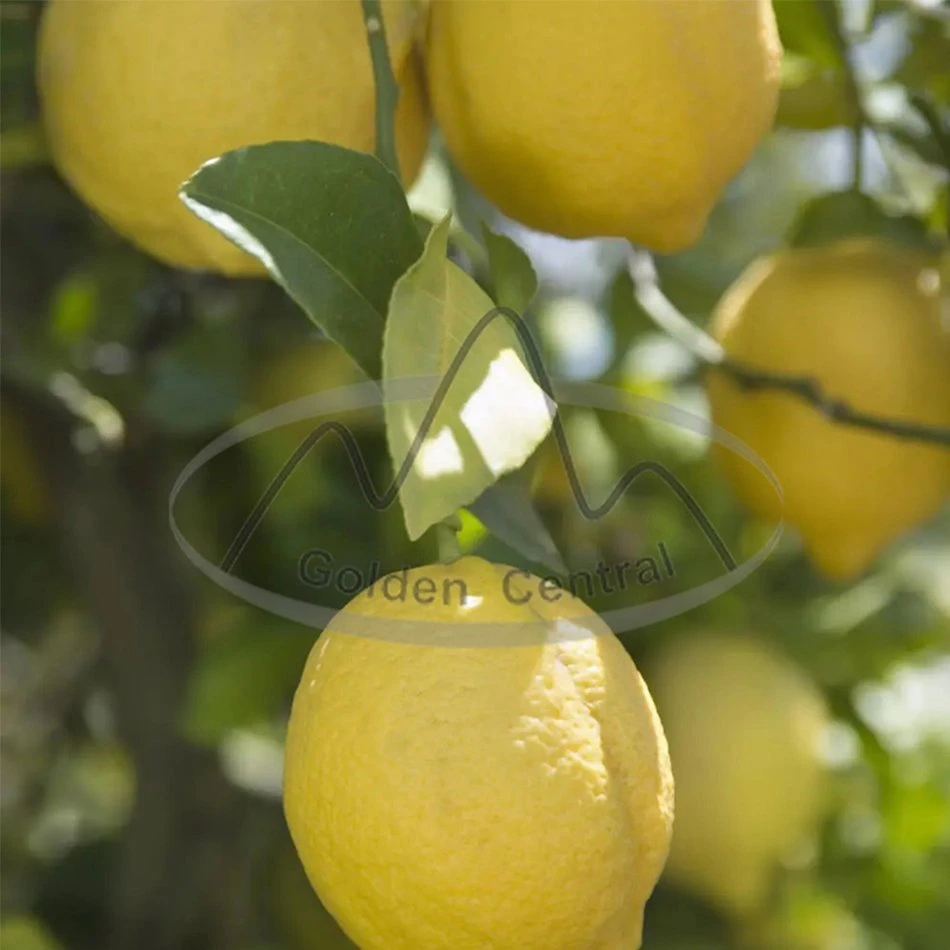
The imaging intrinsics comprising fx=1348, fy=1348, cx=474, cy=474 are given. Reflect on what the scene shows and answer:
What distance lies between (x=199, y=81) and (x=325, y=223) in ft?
0.48

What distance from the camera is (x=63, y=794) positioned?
2.04m

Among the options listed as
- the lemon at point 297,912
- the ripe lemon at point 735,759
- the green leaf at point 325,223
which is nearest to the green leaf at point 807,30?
the green leaf at point 325,223

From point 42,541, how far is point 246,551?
0.39 m

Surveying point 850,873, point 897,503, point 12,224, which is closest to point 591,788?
point 897,503

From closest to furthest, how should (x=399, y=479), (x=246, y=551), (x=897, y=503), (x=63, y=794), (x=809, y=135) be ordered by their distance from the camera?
(x=399, y=479) < (x=897, y=503) < (x=809, y=135) < (x=246, y=551) < (x=63, y=794)

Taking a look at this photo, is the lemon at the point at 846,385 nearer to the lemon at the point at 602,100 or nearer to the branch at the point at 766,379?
the branch at the point at 766,379

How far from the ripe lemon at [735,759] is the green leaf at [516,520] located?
0.65 meters

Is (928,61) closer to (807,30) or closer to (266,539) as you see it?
(807,30)

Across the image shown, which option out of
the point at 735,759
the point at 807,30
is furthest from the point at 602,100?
the point at 735,759

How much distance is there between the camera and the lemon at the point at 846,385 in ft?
3.02

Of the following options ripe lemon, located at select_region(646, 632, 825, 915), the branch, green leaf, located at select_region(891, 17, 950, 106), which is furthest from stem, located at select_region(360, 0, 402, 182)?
ripe lemon, located at select_region(646, 632, 825, 915)

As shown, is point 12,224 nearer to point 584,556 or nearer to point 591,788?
point 584,556

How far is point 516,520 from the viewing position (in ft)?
1.97

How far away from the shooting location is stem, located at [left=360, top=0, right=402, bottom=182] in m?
0.63
